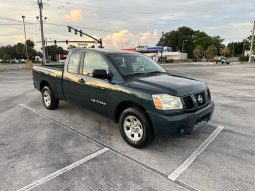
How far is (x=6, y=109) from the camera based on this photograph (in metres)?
7.07

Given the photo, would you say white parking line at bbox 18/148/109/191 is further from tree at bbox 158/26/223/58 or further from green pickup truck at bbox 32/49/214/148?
tree at bbox 158/26/223/58

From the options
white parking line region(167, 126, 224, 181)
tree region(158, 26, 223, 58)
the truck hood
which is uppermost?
tree region(158, 26, 223, 58)

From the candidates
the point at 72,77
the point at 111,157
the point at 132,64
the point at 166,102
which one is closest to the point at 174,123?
the point at 166,102

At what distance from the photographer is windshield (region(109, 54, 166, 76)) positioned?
4.76 m

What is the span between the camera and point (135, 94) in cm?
410

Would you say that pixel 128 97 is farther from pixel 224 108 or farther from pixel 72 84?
pixel 224 108

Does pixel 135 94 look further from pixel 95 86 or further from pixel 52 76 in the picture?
pixel 52 76

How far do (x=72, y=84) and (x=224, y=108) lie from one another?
476 cm

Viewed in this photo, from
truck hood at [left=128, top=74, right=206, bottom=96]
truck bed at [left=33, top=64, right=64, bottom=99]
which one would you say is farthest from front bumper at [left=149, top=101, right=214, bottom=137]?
truck bed at [left=33, top=64, right=64, bottom=99]

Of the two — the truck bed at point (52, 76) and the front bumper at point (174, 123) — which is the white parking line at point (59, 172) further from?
the truck bed at point (52, 76)

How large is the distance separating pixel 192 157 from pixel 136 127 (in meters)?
1.10

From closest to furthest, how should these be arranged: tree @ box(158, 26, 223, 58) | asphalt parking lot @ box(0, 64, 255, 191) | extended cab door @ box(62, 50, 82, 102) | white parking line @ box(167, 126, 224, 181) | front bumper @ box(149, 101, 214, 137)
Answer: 1. asphalt parking lot @ box(0, 64, 255, 191)
2. white parking line @ box(167, 126, 224, 181)
3. front bumper @ box(149, 101, 214, 137)
4. extended cab door @ box(62, 50, 82, 102)
5. tree @ box(158, 26, 223, 58)

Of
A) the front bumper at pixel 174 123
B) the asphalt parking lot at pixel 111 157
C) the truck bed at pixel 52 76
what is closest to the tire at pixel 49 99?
the truck bed at pixel 52 76

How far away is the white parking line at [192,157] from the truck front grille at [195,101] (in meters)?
0.79
